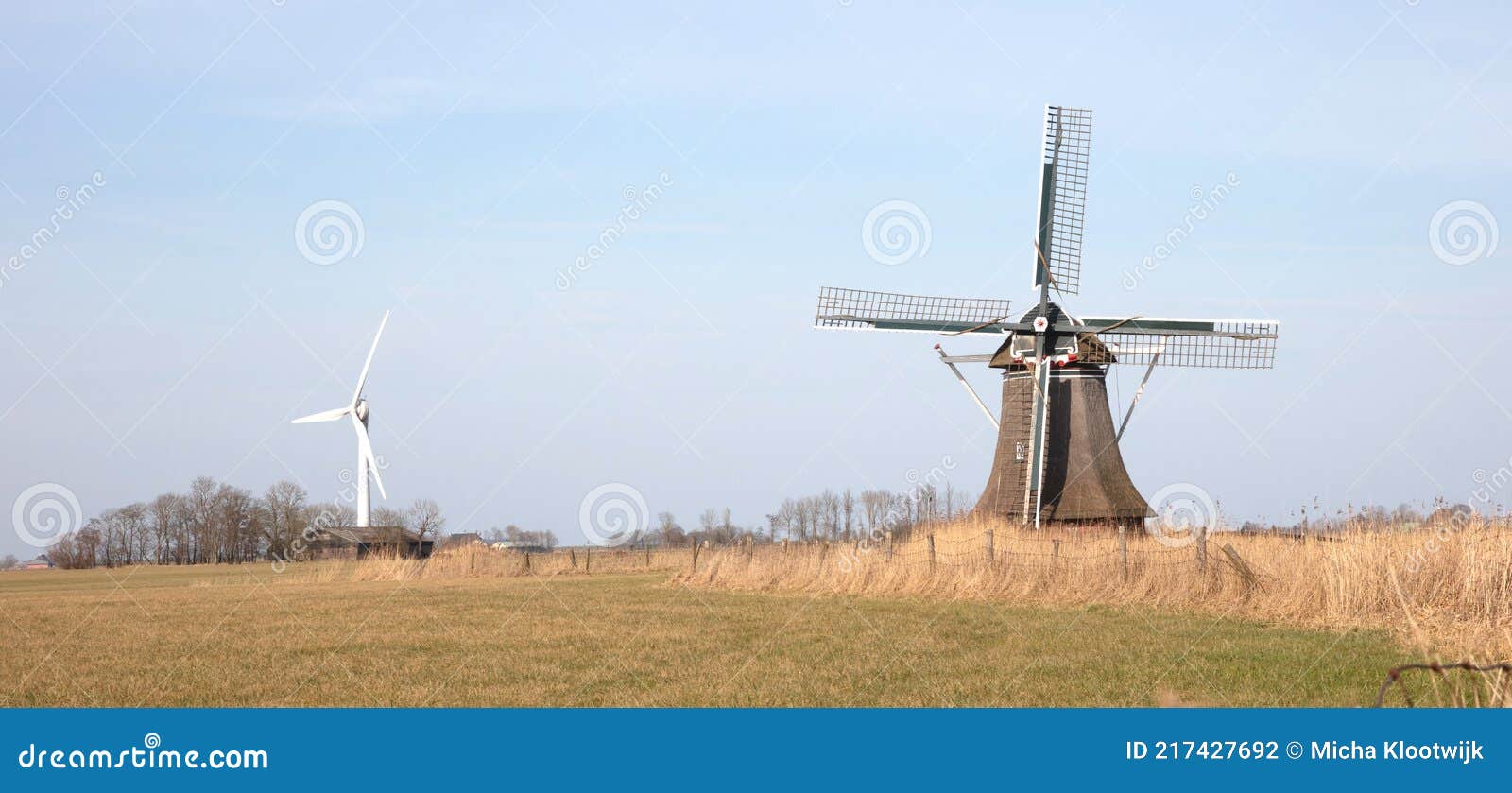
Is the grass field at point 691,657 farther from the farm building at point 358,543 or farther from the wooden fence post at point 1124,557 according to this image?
the farm building at point 358,543

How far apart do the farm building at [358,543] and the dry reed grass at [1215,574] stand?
104 ft

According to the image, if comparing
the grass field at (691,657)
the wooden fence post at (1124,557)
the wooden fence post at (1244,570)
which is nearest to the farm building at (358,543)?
the grass field at (691,657)

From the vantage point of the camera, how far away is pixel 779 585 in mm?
24125

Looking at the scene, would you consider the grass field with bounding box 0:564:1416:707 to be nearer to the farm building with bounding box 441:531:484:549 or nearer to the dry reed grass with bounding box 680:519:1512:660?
the dry reed grass with bounding box 680:519:1512:660

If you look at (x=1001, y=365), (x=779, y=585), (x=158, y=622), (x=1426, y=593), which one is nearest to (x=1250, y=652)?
(x=1426, y=593)

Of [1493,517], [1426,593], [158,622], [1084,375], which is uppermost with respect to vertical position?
[1084,375]

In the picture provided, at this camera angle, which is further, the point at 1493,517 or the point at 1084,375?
the point at 1084,375

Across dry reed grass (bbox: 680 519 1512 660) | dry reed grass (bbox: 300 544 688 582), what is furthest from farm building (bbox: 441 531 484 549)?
dry reed grass (bbox: 680 519 1512 660)

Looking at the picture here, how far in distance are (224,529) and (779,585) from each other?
5220 centimetres

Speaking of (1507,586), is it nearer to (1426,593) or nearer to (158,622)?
(1426,593)

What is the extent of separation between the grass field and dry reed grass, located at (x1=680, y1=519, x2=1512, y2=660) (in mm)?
644

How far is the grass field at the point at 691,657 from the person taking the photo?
32.4ft

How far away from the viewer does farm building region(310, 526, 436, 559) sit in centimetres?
5544

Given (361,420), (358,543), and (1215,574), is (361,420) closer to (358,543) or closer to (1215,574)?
(358,543)
